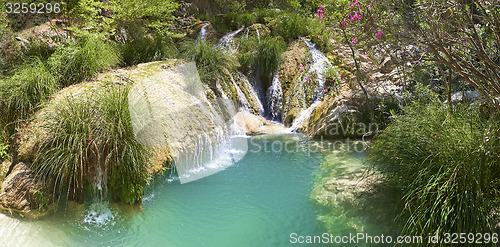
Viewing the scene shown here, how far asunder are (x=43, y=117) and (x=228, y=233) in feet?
8.10

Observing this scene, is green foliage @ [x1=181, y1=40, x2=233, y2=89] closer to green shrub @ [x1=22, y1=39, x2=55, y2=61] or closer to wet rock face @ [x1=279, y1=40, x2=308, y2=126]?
wet rock face @ [x1=279, y1=40, x2=308, y2=126]

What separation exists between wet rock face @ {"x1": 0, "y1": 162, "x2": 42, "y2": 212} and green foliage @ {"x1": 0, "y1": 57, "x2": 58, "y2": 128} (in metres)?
0.75

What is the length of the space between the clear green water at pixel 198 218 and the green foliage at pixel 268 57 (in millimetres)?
5108

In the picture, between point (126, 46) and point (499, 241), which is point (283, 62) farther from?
point (499, 241)

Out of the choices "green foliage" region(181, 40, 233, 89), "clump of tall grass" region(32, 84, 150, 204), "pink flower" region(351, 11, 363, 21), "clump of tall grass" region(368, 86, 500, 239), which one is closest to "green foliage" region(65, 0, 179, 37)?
"green foliage" region(181, 40, 233, 89)

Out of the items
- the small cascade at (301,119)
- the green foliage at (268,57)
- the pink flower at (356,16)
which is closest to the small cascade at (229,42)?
the green foliage at (268,57)

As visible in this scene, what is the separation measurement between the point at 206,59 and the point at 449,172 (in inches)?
227

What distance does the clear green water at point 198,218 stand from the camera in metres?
2.75

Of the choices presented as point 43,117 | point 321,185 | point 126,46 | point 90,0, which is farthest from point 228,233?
point 90,0

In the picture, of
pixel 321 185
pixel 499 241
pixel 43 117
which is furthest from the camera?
pixel 321 185

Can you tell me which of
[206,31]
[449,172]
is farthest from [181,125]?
[206,31]

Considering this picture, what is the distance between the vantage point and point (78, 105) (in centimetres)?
318

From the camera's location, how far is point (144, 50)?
623cm

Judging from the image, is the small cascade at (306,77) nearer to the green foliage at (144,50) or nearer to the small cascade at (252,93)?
the small cascade at (252,93)
